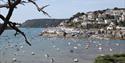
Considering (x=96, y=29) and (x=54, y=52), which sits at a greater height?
(x=54, y=52)

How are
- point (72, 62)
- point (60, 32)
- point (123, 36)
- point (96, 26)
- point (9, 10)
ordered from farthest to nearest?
1. point (96, 26)
2. point (60, 32)
3. point (123, 36)
4. point (72, 62)
5. point (9, 10)

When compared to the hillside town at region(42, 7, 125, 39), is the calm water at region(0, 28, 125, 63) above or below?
above

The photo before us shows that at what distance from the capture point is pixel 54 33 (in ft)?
516

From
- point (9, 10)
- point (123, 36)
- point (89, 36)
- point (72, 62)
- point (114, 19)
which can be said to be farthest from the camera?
point (114, 19)

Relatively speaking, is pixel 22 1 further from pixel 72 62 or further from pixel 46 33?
pixel 46 33

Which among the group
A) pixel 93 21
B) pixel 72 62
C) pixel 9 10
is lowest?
pixel 93 21

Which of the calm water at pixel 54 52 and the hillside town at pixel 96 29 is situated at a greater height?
the calm water at pixel 54 52

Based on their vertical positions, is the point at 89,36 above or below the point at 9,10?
below

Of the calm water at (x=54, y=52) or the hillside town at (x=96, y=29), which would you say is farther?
the hillside town at (x=96, y=29)

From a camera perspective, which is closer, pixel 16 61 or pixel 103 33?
pixel 16 61

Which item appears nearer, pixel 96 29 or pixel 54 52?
pixel 54 52

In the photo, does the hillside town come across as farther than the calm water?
Yes

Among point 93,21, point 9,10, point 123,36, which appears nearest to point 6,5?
point 9,10

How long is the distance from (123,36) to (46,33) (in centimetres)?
3975
